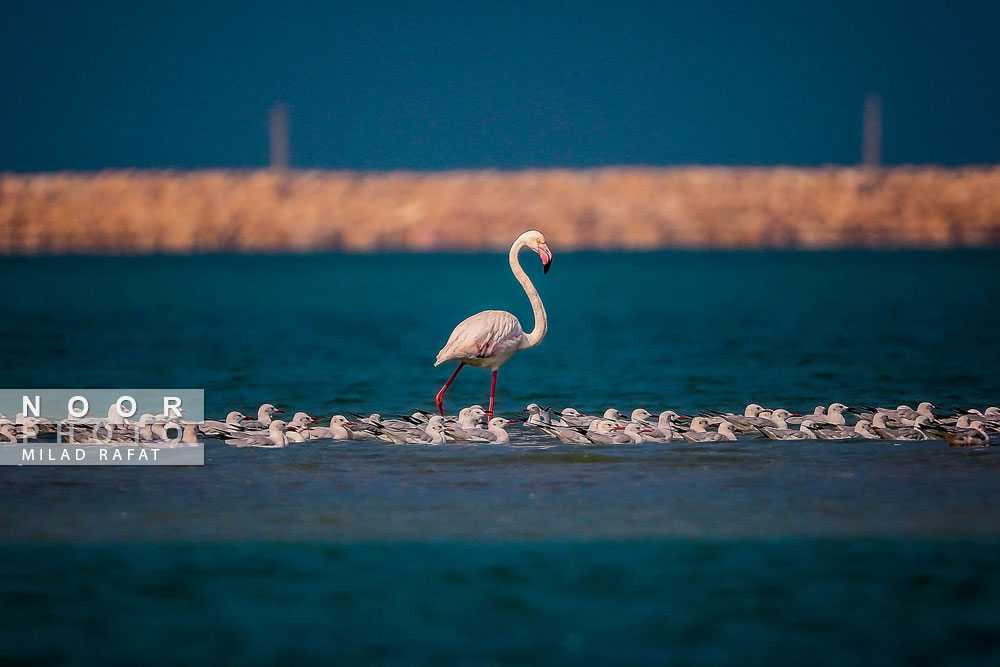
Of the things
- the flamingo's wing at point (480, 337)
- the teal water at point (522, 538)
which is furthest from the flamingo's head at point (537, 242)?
the teal water at point (522, 538)

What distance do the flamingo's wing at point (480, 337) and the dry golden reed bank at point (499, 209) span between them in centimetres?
7575

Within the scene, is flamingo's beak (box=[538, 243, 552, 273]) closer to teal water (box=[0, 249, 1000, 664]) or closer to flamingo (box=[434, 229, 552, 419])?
flamingo (box=[434, 229, 552, 419])

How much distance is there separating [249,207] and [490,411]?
80328 mm

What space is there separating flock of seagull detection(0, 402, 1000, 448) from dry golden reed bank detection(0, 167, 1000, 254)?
7582 centimetres

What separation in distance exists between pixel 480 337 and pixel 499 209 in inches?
3112

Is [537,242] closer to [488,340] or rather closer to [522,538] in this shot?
[488,340]

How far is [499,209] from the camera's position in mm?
92312

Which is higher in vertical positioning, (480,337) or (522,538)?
(480,337)

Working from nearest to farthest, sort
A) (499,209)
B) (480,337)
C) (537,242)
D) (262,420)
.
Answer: (262,420), (480,337), (537,242), (499,209)

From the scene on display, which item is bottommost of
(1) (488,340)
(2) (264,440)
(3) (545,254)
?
(2) (264,440)

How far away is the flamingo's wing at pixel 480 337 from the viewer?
13641 millimetres

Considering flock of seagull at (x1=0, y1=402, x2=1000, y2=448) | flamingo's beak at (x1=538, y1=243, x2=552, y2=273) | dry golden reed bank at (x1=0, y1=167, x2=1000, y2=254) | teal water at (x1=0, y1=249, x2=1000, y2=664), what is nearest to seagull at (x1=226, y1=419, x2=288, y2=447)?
flock of seagull at (x1=0, y1=402, x2=1000, y2=448)

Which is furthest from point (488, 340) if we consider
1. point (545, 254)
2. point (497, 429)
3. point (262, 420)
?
point (262, 420)

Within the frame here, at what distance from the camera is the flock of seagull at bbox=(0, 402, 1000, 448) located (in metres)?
12.6
